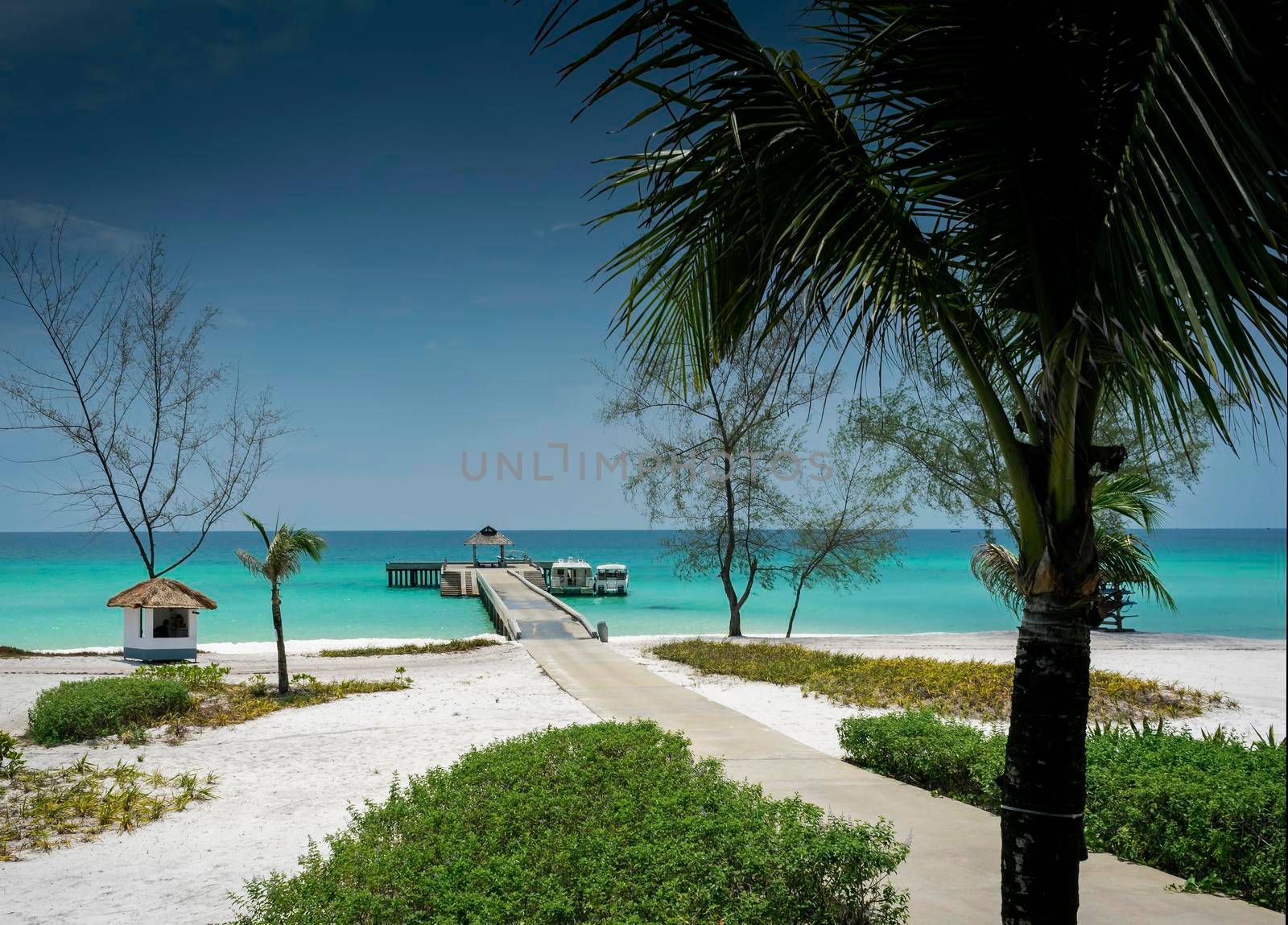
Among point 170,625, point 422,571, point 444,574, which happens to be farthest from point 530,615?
point 422,571

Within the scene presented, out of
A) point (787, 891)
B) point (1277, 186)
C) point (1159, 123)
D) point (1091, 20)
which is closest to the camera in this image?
point (1277, 186)

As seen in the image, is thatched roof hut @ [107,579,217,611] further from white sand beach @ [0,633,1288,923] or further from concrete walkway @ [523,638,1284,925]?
concrete walkway @ [523,638,1284,925]

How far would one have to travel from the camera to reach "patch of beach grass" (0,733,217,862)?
7.55 m

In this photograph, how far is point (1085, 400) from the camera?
2959 mm

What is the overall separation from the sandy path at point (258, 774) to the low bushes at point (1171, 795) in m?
5.72

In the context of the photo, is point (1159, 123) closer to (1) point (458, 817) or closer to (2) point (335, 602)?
(1) point (458, 817)

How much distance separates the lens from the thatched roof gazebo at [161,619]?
18906 millimetres

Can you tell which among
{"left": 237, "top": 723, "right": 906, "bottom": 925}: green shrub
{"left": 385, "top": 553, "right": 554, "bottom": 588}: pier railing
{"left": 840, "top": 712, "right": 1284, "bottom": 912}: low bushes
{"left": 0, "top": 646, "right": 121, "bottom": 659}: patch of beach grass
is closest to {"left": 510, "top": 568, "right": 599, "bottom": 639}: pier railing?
{"left": 0, "top": 646, "right": 121, "bottom": 659}: patch of beach grass

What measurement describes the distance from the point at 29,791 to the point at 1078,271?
36.3ft

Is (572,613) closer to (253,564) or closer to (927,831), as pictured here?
(253,564)

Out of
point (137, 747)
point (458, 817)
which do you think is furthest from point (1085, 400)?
point (137, 747)

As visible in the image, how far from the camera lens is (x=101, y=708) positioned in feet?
37.7

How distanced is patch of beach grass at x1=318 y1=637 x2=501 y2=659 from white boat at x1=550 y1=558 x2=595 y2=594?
33.1 meters

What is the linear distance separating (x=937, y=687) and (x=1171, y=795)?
7.40 m
